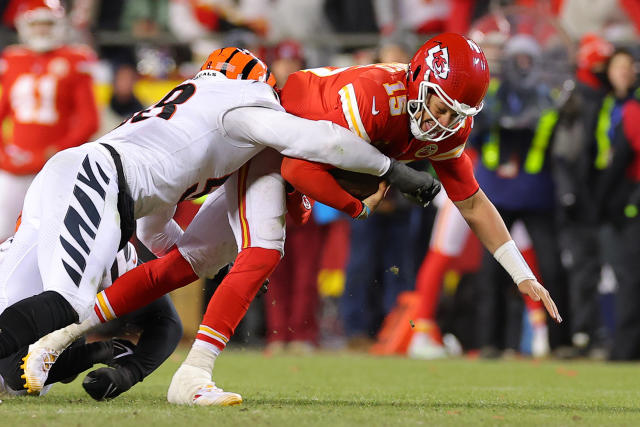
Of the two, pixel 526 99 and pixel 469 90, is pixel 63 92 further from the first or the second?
pixel 469 90

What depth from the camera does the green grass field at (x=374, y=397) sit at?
360 cm

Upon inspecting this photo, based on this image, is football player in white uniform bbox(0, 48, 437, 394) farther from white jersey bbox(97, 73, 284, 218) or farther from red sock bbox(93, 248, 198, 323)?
red sock bbox(93, 248, 198, 323)

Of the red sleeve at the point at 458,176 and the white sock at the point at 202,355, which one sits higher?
the red sleeve at the point at 458,176

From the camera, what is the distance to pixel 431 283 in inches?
318

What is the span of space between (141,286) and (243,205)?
0.56 metres

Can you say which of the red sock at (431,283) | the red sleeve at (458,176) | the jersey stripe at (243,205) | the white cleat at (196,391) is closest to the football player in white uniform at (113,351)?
the white cleat at (196,391)

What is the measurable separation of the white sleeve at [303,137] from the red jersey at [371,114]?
0.09 meters

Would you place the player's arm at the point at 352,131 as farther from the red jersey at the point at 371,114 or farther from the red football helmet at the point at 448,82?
the red football helmet at the point at 448,82

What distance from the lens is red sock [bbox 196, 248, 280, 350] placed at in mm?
4082

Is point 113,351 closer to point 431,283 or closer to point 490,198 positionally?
point 431,283

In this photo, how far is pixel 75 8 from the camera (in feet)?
36.3

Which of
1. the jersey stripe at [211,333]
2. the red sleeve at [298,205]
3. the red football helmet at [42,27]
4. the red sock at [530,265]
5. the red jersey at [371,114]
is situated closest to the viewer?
the jersey stripe at [211,333]

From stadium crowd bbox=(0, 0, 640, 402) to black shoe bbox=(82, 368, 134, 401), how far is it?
3.40m

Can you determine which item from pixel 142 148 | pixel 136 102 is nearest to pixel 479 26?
pixel 136 102
